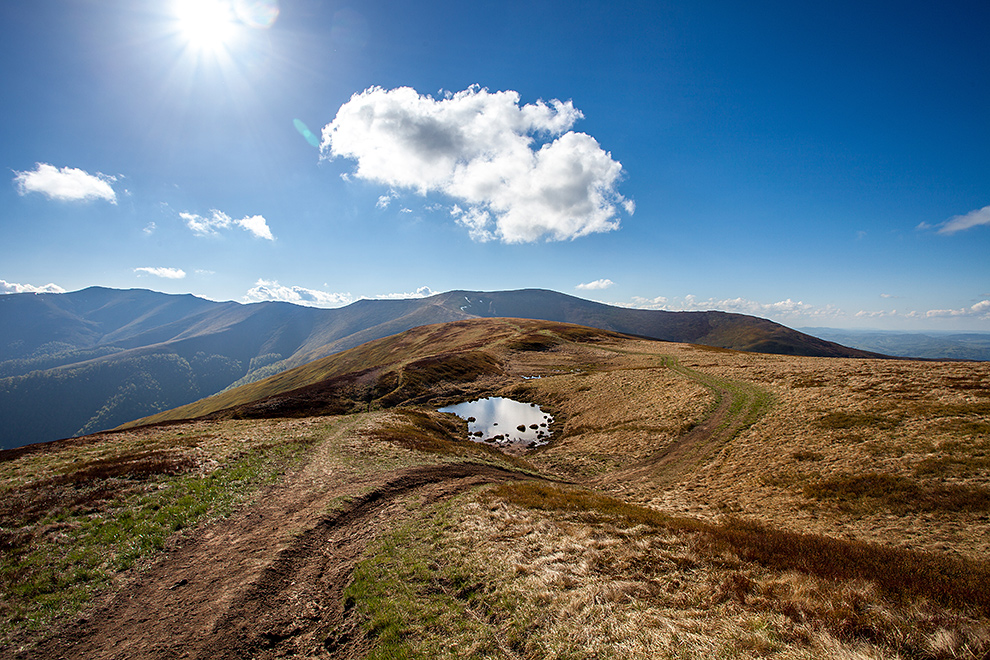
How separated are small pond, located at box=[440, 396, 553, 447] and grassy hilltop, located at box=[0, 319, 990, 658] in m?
12.3

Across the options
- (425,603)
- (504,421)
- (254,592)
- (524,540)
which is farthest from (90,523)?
(504,421)

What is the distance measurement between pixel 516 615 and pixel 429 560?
195 inches

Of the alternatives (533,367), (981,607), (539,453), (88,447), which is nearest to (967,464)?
(981,607)

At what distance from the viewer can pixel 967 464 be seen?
18734 mm

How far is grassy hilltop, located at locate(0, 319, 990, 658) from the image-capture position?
942 cm

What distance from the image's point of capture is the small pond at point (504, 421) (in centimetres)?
4844

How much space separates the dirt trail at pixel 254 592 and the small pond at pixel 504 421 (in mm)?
28325

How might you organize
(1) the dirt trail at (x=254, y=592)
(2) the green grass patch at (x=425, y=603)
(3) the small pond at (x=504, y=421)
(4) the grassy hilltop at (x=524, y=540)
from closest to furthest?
1. (4) the grassy hilltop at (x=524, y=540)
2. (2) the green grass patch at (x=425, y=603)
3. (1) the dirt trail at (x=254, y=592)
4. (3) the small pond at (x=504, y=421)

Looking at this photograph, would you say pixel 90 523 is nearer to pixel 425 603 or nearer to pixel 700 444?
pixel 425 603

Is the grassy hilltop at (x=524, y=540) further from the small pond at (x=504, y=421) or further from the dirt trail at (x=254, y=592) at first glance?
the small pond at (x=504, y=421)

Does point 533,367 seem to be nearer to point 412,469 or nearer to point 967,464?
point 412,469

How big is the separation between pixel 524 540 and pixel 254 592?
10372 mm

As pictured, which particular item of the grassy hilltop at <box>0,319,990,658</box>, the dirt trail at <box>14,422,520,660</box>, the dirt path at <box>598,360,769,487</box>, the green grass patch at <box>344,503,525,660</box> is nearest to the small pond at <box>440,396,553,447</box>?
the grassy hilltop at <box>0,319,990,658</box>

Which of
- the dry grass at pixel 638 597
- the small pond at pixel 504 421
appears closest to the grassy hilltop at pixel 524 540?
the dry grass at pixel 638 597
